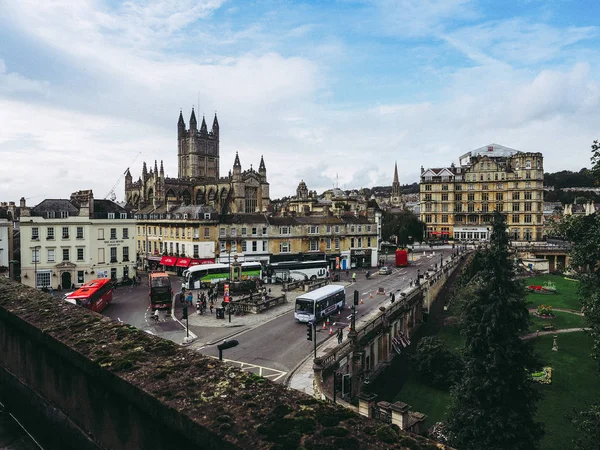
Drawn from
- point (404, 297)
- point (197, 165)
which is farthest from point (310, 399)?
→ point (197, 165)

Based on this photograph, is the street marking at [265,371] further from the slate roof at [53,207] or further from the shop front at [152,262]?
the shop front at [152,262]

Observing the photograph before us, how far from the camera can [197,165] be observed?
122 meters

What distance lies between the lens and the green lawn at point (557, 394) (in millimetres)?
22094

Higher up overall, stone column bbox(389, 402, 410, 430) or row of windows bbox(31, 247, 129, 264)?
row of windows bbox(31, 247, 129, 264)

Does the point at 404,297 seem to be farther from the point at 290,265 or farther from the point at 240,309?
the point at 290,265

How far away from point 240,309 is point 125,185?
8025 centimetres

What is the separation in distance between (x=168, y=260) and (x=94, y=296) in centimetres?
2373

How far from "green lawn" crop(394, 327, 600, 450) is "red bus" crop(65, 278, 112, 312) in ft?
73.0

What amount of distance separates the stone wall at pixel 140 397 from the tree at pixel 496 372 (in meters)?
15.2

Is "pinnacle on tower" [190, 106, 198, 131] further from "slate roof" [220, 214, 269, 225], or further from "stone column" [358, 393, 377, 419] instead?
"stone column" [358, 393, 377, 419]

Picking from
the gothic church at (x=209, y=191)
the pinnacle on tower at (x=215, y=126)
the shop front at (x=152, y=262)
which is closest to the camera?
the shop front at (x=152, y=262)

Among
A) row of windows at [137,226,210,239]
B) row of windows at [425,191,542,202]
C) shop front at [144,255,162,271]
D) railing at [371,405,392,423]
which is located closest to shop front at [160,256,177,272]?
shop front at [144,255,162,271]

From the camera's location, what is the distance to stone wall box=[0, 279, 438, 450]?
A: 376 centimetres

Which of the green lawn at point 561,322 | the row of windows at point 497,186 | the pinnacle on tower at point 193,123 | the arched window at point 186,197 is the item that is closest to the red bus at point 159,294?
the green lawn at point 561,322
